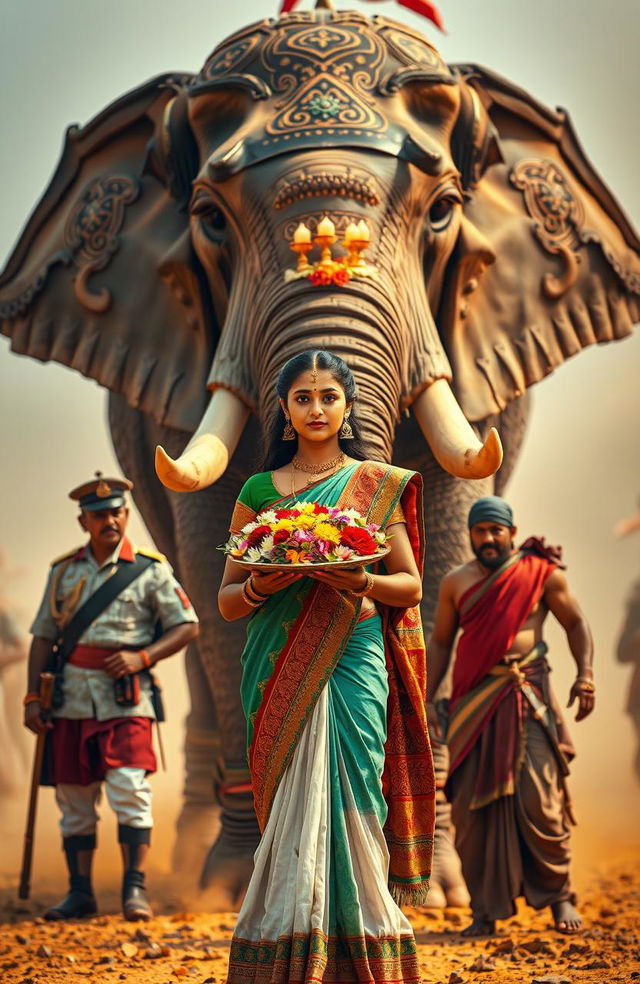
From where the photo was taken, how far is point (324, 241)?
8828mm

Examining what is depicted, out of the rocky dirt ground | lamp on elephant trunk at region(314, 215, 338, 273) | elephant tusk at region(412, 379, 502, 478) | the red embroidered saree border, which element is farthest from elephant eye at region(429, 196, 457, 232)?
the red embroidered saree border

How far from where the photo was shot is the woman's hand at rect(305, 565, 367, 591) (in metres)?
6.20

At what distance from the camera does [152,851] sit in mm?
13766

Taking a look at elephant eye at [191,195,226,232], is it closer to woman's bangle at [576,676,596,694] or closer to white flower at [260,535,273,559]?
woman's bangle at [576,676,596,694]

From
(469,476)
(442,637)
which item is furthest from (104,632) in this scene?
A: (469,476)

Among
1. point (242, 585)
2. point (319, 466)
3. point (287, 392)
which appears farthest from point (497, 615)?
point (242, 585)

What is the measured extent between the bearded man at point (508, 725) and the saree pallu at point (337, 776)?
2006 mm

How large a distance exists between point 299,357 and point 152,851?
772 centimetres

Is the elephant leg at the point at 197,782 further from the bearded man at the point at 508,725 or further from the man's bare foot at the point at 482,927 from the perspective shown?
the man's bare foot at the point at 482,927

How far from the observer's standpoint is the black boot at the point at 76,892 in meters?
9.02

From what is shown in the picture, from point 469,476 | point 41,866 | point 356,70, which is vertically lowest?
point 41,866

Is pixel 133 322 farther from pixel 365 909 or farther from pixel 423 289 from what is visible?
pixel 365 909

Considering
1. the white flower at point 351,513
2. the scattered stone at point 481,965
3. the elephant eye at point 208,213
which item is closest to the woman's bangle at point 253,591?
the white flower at point 351,513

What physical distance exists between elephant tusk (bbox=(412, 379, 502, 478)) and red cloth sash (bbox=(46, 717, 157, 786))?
186cm
